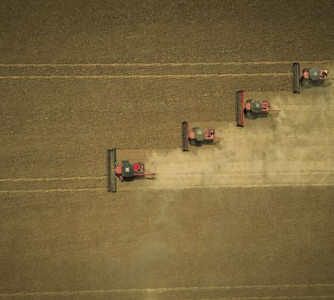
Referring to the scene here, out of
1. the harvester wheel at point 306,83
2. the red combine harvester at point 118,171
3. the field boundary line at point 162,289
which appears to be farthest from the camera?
the harvester wheel at point 306,83

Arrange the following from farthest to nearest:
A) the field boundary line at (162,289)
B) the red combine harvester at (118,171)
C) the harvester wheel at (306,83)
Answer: the harvester wheel at (306,83) → the field boundary line at (162,289) → the red combine harvester at (118,171)

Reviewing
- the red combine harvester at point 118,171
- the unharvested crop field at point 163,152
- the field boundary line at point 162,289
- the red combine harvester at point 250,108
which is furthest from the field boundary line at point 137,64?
the field boundary line at point 162,289

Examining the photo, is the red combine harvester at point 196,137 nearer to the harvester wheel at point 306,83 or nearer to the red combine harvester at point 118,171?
the red combine harvester at point 118,171

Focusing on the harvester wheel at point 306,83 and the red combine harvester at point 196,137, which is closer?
the red combine harvester at point 196,137

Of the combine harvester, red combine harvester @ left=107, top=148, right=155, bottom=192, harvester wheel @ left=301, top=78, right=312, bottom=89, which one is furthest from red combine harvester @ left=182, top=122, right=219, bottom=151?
harvester wheel @ left=301, top=78, right=312, bottom=89

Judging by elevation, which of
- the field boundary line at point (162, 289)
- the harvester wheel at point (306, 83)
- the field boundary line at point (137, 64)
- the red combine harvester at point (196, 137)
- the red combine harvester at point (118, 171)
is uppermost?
the field boundary line at point (137, 64)

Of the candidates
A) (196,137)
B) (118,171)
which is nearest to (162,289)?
(118,171)
